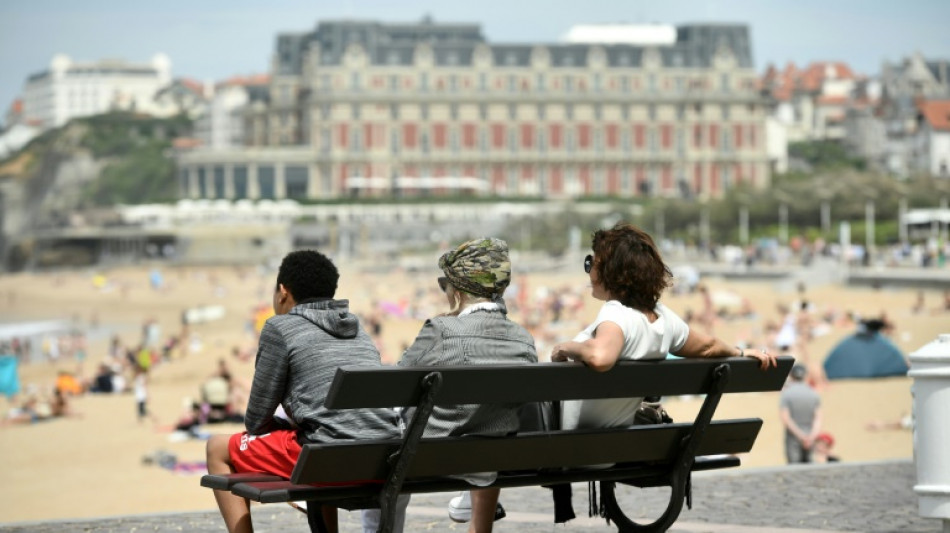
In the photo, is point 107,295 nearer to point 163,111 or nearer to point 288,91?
point 288,91

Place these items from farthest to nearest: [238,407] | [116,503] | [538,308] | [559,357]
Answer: [538,308] → [238,407] → [116,503] → [559,357]

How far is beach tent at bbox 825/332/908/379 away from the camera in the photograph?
17.4 meters

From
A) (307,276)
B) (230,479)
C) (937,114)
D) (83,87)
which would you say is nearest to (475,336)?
(307,276)

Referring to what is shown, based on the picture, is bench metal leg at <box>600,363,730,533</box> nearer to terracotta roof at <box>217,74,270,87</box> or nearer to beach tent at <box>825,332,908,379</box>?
beach tent at <box>825,332,908,379</box>

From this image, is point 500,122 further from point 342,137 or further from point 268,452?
point 268,452

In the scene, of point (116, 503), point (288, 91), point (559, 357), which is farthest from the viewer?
point (288, 91)

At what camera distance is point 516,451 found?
4.98m

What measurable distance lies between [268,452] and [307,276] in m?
0.56

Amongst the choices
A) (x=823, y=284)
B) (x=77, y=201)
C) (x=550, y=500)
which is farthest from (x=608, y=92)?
(x=550, y=500)

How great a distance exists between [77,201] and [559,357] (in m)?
115

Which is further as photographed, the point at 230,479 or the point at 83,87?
the point at 83,87

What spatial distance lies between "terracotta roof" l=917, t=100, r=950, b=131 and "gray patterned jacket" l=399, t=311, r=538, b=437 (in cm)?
9495

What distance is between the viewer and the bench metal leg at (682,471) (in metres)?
5.17

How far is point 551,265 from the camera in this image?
6900cm
